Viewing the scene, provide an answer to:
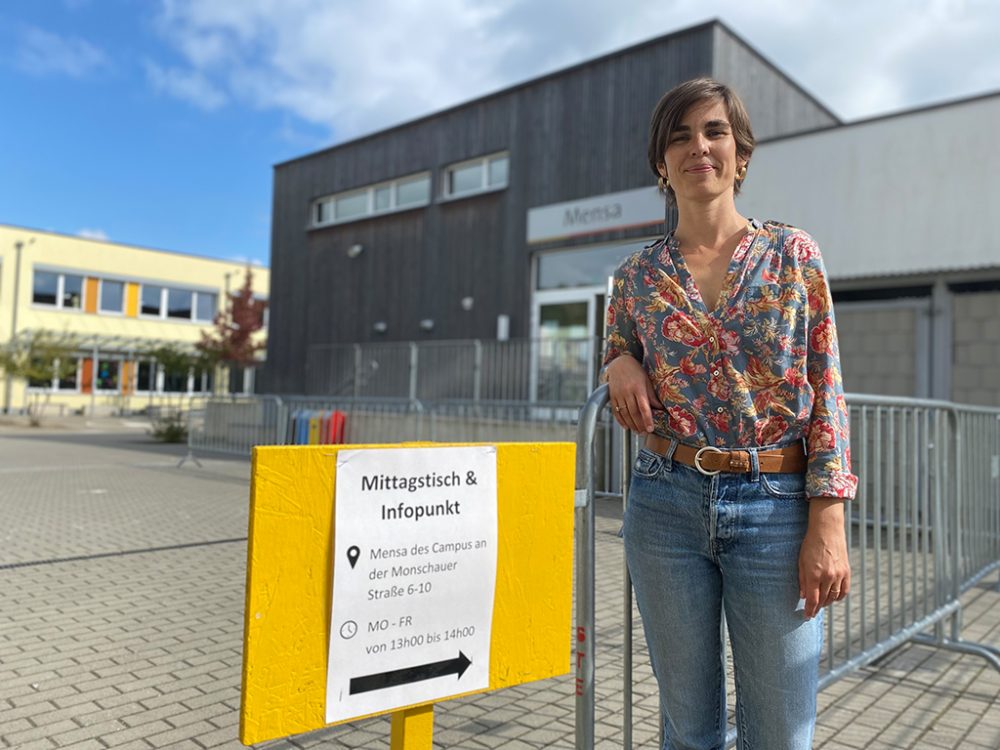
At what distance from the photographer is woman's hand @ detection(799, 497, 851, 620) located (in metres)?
1.67

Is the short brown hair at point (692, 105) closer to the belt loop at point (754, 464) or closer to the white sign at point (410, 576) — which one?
the belt loop at point (754, 464)

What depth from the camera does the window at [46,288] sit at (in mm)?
35875

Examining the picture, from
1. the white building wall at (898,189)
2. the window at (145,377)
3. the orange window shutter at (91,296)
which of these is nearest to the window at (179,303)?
the window at (145,377)

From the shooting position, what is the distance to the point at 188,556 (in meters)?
6.73

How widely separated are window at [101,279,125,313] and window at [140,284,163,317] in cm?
107

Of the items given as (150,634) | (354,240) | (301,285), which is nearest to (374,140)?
(354,240)

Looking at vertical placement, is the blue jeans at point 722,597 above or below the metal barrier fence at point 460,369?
below

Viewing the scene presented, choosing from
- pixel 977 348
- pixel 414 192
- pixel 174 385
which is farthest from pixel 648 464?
pixel 174 385

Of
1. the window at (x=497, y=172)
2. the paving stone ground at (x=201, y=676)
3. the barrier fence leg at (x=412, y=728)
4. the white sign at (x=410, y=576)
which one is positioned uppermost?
the window at (x=497, y=172)

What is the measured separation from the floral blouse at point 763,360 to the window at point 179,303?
141 ft

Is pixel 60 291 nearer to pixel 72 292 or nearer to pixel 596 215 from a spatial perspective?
pixel 72 292

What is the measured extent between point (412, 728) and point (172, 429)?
67.5 ft

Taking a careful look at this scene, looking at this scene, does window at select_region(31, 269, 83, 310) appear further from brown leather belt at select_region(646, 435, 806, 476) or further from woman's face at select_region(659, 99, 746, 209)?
brown leather belt at select_region(646, 435, 806, 476)

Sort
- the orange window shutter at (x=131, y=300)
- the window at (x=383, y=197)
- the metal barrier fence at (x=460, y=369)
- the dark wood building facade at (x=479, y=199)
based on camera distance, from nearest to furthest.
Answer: the metal barrier fence at (x=460, y=369)
the dark wood building facade at (x=479, y=199)
the window at (x=383, y=197)
the orange window shutter at (x=131, y=300)
